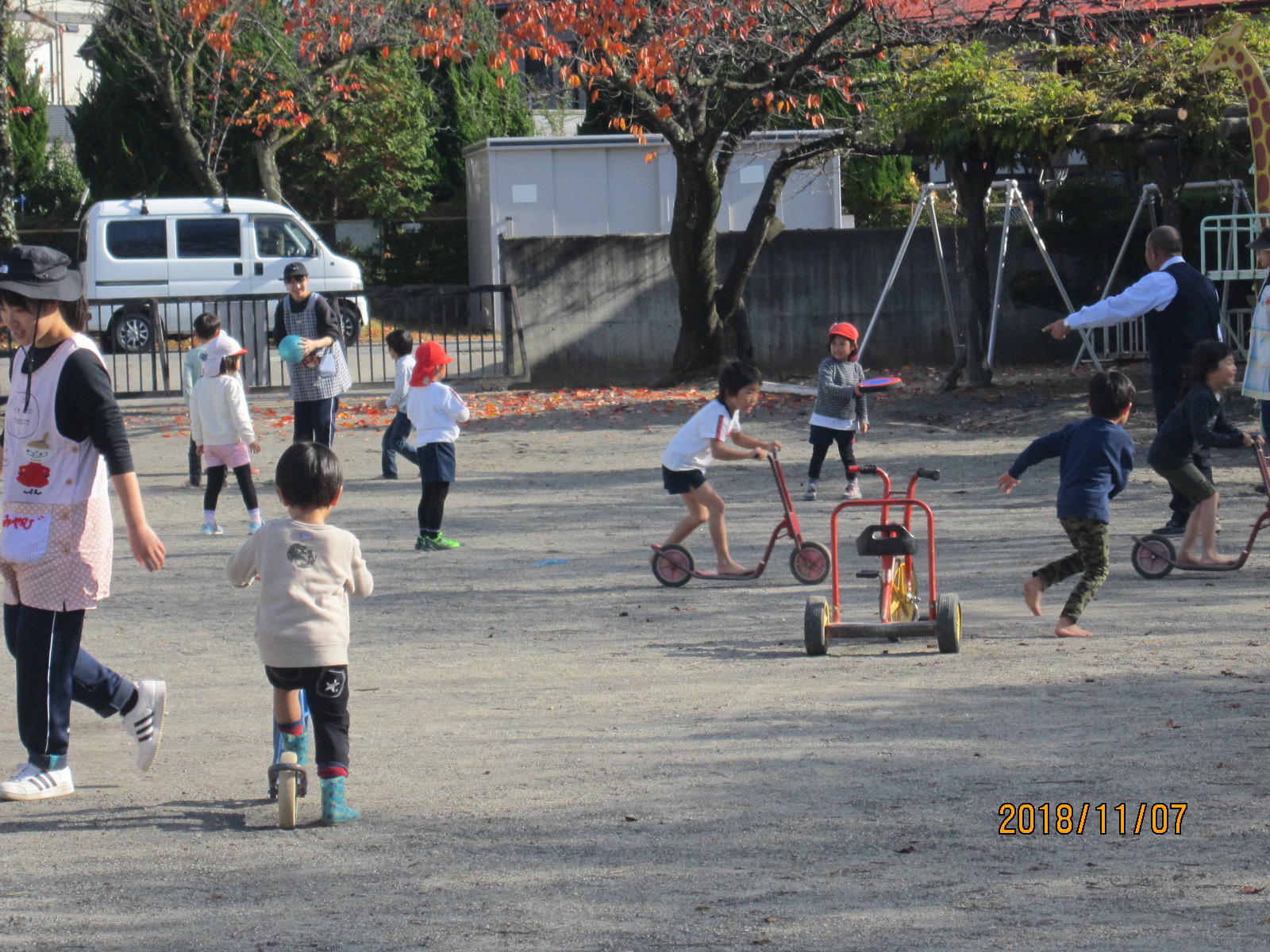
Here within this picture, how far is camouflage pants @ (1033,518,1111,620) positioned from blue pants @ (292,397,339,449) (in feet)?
21.0

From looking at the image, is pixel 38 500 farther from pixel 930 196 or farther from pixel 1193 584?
pixel 930 196

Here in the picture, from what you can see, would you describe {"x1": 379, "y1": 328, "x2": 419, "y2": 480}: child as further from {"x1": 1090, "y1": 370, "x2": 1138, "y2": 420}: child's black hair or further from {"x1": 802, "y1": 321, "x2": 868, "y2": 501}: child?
{"x1": 1090, "y1": 370, "x2": 1138, "y2": 420}: child's black hair

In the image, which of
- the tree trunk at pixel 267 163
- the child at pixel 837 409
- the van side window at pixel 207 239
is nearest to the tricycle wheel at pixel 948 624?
the child at pixel 837 409

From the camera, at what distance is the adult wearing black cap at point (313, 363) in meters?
12.0

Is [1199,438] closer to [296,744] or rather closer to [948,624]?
[948,624]

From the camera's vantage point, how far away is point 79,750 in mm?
5930

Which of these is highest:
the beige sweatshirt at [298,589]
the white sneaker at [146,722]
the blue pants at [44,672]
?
the beige sweatshirt at [298,589]

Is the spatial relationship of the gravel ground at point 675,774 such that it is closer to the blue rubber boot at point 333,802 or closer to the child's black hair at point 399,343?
the blue rubber boot at point 333,802

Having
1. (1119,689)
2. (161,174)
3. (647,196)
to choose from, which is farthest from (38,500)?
(161,174)

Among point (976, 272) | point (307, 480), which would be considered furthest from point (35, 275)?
point (976, 272)

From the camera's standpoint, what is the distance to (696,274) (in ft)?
66.7

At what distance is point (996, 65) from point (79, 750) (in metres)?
13.7

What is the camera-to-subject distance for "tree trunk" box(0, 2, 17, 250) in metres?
24.0

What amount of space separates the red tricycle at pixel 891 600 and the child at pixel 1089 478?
0.61 m
